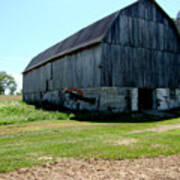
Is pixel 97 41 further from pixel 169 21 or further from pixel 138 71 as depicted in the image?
pixel 169 21

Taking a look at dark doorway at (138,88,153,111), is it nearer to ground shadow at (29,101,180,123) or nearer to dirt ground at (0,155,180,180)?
ground shadow at (29,101,180,123)

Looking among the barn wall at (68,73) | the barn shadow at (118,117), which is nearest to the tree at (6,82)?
the barn wall at (68,73)

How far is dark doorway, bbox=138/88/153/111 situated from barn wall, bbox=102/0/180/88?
3.46 feet

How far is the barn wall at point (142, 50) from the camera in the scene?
58.1 feet

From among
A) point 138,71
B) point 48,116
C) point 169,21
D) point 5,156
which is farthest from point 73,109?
point 5,156

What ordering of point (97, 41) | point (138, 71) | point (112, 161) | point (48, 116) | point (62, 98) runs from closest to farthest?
point (112, 161), point (48, 116), point (97, 41), point (138, 71), point (62, 98)

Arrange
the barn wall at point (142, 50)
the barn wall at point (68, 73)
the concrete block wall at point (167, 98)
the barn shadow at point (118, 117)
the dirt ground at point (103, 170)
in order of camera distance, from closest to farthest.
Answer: the dirt ground at point (103, 170), the barn shadow at point (118, 117), the barn wall at point (142, 50), the barn wall at point (68, 73), the concrete block wall at point (167, 98)

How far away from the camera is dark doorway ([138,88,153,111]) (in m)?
20.0

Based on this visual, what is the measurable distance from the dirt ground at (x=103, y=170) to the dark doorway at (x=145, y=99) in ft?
49.0

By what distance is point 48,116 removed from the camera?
626 inches

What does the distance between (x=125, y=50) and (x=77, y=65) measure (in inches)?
172

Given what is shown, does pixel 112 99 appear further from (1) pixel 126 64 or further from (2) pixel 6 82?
(2) pixel 6 82

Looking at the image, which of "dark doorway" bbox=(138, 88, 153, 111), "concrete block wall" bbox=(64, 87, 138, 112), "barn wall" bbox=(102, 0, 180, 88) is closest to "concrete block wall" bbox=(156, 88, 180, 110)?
"barn wall" bbox=(102, 0, 180, 88)

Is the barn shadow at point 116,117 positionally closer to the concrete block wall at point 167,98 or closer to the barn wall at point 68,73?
the concrete block wall at point 167,98
